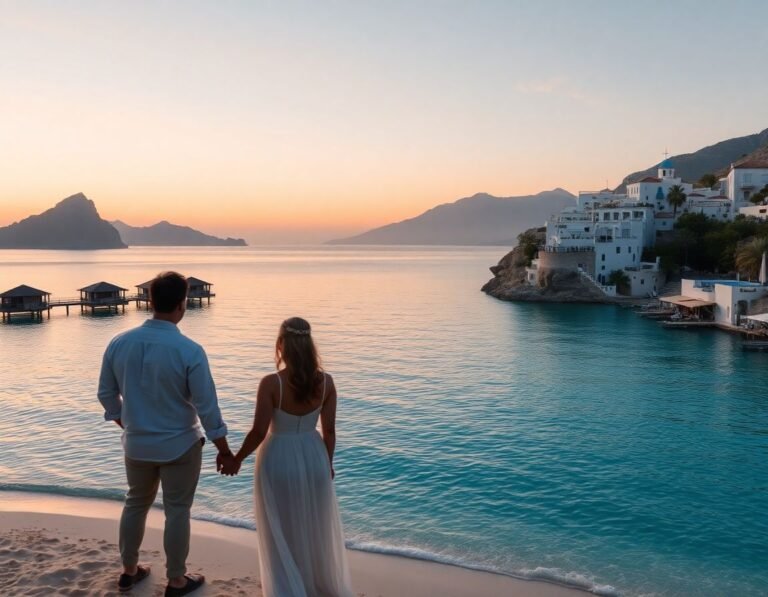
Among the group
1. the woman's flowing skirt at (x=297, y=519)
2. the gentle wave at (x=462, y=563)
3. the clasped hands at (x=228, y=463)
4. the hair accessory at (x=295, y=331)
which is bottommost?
the gentle wave at (x=462, y=563)

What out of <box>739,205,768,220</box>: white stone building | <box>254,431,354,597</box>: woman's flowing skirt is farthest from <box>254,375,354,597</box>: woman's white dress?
<box>739,205,768,220</box>: white stone building

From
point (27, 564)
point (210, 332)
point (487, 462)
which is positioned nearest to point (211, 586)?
point (27, 564)

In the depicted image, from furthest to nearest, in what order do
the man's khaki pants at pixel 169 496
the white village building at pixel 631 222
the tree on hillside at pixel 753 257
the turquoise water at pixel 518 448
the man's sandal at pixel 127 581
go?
the white village building at pixel 631 222 < the tree on hillside at pixel 753 257 < the turquoise water at pixel 518 448 < the man's sandal at pixel 127 581 < the man's khaki pants at pixel 169 496

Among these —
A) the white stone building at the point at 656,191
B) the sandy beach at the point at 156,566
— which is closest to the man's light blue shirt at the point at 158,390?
the sandy beach at the point at 156,566

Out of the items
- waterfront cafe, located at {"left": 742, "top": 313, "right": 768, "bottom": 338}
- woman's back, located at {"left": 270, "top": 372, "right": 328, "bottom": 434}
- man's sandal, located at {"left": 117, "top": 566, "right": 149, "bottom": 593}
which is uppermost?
woman's back, located at {"left": 270, "top": 372, "right": 328, "bottom": 434}

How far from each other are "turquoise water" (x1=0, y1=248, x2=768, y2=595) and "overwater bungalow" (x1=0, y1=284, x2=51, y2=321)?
1600 centimetres

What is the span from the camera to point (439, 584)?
868cm

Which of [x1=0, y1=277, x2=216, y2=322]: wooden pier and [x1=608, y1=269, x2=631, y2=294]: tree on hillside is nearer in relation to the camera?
[x1=0, y1=277, x2=216, y2=322]: wooden pier

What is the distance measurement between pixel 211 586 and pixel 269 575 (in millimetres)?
2020

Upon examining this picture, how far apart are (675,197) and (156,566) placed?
85286 mm

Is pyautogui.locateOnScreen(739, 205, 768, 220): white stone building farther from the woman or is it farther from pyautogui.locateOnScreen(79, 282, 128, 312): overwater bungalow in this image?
the woman

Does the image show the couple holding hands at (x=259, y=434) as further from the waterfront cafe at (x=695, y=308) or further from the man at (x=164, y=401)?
the waterfront cafe at (x=695, y=308)

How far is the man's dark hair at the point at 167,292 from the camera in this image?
17.8ft

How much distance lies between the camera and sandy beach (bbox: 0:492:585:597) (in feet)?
23.6
